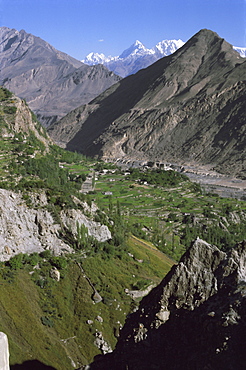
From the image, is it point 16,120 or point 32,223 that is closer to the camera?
point 32,223

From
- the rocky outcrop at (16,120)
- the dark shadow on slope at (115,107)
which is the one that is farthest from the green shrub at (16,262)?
the dark shadow on slope at (115,107)

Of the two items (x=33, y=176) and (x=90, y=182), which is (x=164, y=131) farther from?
(x=33, y=176)

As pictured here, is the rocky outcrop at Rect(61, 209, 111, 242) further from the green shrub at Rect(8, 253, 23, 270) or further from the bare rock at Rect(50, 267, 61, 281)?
the green shrub at Rect(8, 253, 23, 270)

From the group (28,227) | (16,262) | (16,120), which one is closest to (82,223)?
(28,227)

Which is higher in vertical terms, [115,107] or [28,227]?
[115,107]

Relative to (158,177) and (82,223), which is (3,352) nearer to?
(82,223)

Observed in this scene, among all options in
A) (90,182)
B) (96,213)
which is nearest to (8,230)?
(96,213)
